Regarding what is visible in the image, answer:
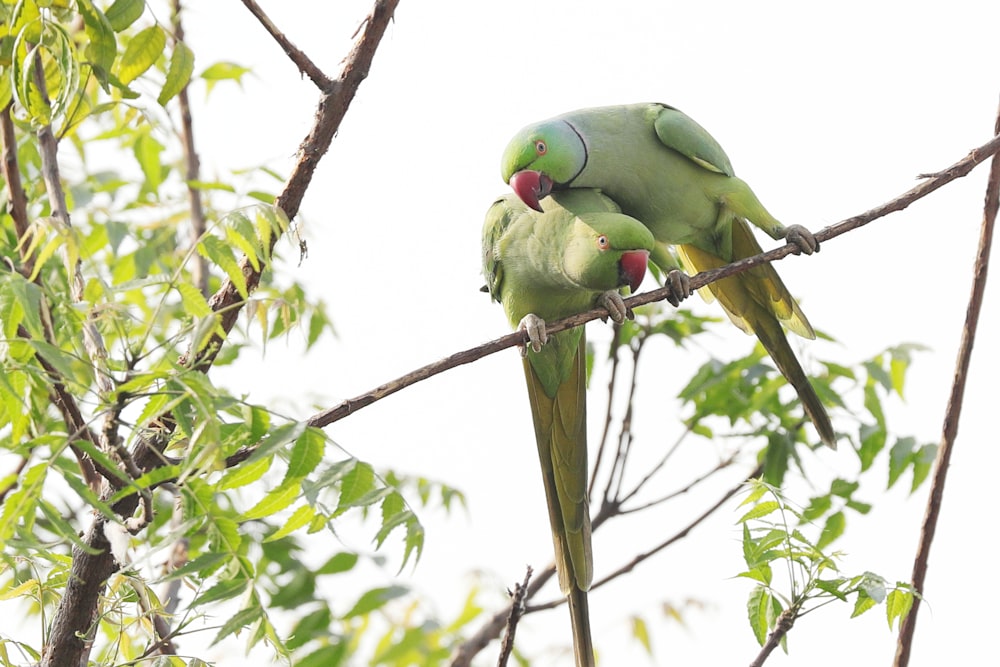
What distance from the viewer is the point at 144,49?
5.88 feet

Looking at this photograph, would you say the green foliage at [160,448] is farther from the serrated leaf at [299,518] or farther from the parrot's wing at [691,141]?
the parrot's wing at [691,141]

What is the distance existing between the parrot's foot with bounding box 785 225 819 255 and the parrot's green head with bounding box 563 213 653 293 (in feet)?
1.25

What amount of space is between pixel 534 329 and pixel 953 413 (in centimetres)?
106

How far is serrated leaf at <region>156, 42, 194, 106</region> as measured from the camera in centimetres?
177

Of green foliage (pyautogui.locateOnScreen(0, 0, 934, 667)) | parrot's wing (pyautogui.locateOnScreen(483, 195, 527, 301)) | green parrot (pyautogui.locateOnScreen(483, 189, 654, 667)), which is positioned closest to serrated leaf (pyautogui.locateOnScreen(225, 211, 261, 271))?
green foliage (pyautogui.locateOnScreen(0, 0, 934, 667))

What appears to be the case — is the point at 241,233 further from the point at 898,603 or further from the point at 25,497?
the point at 898,603

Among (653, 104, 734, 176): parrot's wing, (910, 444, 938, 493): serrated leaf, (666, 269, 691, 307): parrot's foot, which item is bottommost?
(910, 444, 938, 493): serrated leaf

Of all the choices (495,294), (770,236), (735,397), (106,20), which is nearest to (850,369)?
(735,397)

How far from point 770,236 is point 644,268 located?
475mm

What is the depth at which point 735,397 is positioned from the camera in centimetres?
315

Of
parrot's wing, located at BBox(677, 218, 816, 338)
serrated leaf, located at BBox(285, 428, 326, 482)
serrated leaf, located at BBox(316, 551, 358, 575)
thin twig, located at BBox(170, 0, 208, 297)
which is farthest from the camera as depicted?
thin twig, located at BBox(170, 0, 208, 297)

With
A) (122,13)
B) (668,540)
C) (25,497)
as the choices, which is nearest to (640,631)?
(668,540)

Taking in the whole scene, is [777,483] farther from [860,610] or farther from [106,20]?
[106,20]

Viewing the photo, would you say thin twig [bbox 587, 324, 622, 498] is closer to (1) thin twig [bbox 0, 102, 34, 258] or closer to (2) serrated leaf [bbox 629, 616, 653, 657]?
(2) serrated leaf [bbox 629, 616, 653, 657]
